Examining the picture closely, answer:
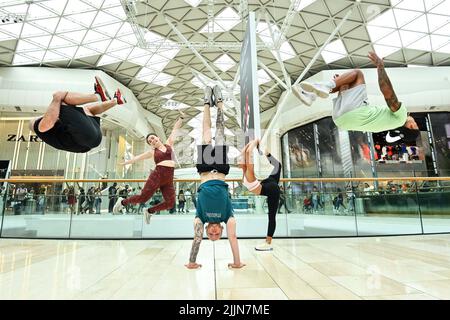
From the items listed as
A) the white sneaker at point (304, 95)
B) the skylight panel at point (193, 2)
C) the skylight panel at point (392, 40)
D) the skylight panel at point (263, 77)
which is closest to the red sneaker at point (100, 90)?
the white sneaker at point (304, 95)

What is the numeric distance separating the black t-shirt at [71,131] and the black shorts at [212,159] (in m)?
1.21

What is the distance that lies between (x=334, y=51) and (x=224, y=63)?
7748 millimetres

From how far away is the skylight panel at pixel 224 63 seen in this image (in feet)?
66.2

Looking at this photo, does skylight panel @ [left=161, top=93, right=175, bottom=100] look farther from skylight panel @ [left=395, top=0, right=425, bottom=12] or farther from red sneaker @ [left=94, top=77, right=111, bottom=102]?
red sneaker @ [left=94, top=77, right=111, bottom=102]

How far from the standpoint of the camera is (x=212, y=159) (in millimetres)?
3463

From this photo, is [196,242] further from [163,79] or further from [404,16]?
[163,79]

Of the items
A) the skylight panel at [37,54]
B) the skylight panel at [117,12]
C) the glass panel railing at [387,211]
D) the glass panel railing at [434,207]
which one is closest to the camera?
the glass panel railing at [387,211]

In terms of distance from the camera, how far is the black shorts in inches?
135

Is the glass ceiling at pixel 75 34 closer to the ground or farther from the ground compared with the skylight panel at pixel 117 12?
closer to the ground

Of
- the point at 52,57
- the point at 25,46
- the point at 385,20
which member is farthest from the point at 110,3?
the point at 385,20

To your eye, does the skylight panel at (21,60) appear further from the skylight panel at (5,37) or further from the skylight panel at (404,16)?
the skylight panel at (404,16)

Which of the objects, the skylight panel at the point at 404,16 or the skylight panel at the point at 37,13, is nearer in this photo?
the skylight panel at the point at 37,13

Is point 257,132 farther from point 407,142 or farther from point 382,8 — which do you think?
point 407,142
